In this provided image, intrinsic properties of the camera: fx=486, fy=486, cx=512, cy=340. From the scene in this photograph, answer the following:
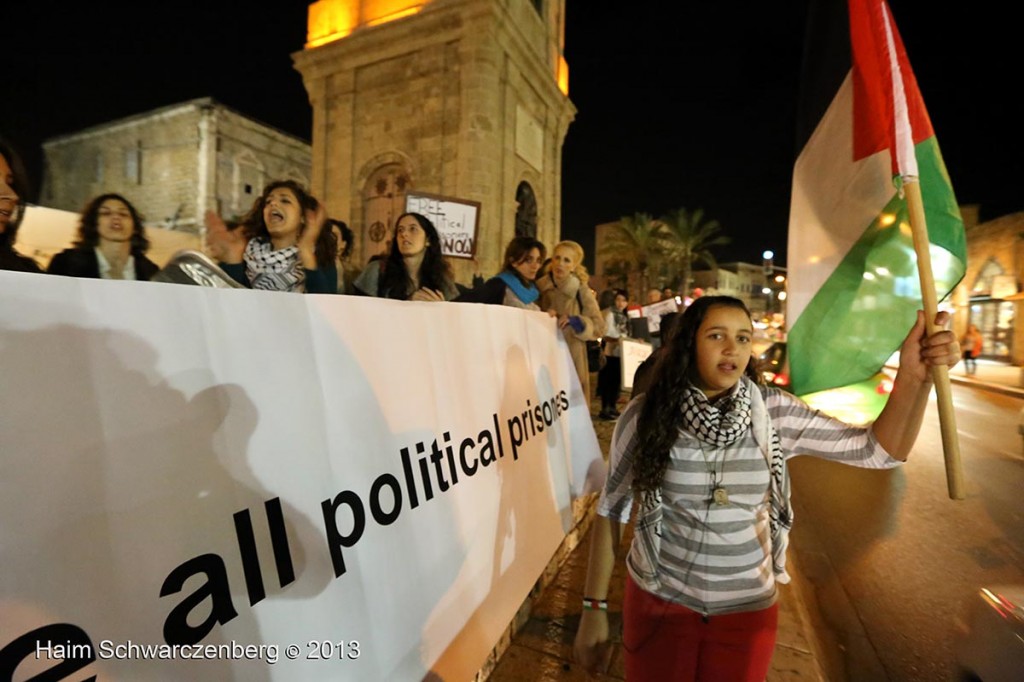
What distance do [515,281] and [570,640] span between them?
2546 millimetres

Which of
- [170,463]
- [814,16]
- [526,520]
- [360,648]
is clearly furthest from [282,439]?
[814,16]

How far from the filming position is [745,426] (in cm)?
160

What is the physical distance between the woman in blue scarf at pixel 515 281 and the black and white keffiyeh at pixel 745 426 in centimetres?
240

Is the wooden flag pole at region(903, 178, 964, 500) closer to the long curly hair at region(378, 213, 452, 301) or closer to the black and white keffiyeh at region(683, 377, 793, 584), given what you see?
the black and white keffiyeh at region(683, 377, 793, 584)

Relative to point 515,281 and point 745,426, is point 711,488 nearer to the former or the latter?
point 745,426

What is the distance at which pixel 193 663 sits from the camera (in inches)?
41.7

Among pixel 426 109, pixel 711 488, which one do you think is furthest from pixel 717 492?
pixel 426 109

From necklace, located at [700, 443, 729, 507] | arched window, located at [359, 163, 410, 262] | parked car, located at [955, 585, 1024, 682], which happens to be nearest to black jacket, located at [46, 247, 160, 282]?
necklace, located at [700, 443, 729, 507]

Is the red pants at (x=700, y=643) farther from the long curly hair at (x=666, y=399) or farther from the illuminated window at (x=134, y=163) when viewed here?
the illuminated window at (x=134, y=163)

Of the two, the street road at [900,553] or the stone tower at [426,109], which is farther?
the stone tower at [426,109]

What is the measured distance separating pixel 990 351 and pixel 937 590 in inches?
1190

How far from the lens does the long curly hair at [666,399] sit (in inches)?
65.7

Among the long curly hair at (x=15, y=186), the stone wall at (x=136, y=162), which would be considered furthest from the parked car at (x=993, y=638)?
the stone wall at (x=136, y=162)

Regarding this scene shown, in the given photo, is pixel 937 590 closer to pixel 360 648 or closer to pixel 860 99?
pixel 860 99
